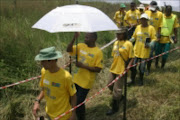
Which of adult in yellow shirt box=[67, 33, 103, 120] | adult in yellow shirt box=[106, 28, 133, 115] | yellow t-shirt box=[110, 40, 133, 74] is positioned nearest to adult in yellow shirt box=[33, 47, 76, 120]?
adult in yellow shirt box=[67, 33, 103, 120]

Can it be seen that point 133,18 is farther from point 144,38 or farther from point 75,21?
point 75,21

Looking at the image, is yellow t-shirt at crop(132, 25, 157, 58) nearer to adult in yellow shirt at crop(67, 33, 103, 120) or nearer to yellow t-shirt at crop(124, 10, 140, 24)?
adult in yellow shirt at crop(67, 33, 103, 120)

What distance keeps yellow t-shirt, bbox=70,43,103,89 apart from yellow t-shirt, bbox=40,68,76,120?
83 centimetres

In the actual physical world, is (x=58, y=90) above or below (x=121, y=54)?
below

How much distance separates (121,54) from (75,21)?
1.64 metres

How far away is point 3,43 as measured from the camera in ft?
16.8

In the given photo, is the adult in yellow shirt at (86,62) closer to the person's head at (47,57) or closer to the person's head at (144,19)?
the person's head at (47,57)

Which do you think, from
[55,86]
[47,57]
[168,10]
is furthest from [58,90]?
[168,10]

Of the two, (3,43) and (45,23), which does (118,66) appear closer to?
(45,23)

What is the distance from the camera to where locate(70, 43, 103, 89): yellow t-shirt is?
3.44 metres

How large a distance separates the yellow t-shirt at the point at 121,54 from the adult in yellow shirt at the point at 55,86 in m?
1.66

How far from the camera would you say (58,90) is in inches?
100

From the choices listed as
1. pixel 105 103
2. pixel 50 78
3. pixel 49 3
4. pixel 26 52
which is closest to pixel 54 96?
pixel 50 78

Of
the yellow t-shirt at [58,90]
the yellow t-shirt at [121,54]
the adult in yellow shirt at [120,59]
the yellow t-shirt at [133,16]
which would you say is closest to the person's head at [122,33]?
the adult in yellow shirt at [120,59]
